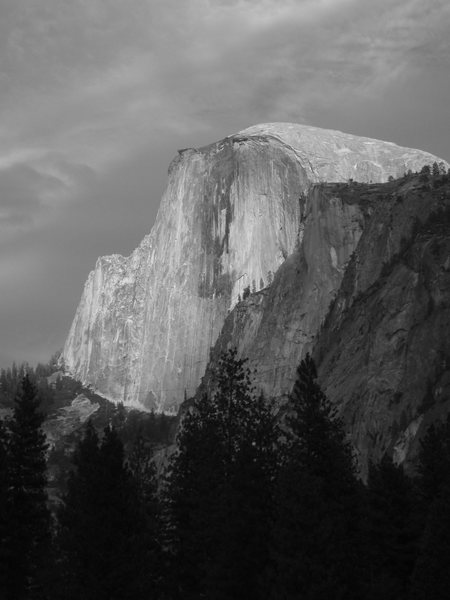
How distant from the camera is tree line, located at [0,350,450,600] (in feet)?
169

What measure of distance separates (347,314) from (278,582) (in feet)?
286

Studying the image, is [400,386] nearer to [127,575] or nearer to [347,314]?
[347,314]

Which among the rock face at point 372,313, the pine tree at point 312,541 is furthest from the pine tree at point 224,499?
the rock face at point 372,313

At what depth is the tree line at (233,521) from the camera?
169 ft

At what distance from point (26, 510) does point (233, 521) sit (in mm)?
11089

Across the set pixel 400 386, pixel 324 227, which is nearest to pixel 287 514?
pixel 400 386

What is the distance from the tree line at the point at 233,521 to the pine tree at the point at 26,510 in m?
0.08

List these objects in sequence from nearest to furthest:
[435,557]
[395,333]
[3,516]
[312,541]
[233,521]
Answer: [312,541] < [435,557] < [233,521] < [3,516] < [395,333]

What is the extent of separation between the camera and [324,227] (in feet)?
568

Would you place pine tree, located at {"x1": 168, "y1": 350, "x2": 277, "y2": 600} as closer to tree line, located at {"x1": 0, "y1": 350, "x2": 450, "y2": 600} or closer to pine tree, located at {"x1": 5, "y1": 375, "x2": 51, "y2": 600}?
tree line, located at {"x1": 0, "y1": 350, "x2": 450, "y2": 600}

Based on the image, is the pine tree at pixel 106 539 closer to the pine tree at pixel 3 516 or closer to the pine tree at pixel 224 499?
the pine tree at pixel 3 516

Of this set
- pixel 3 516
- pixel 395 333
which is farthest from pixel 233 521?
pixel 395 333

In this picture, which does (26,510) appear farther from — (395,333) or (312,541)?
(395,333)

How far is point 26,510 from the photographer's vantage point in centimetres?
5916
